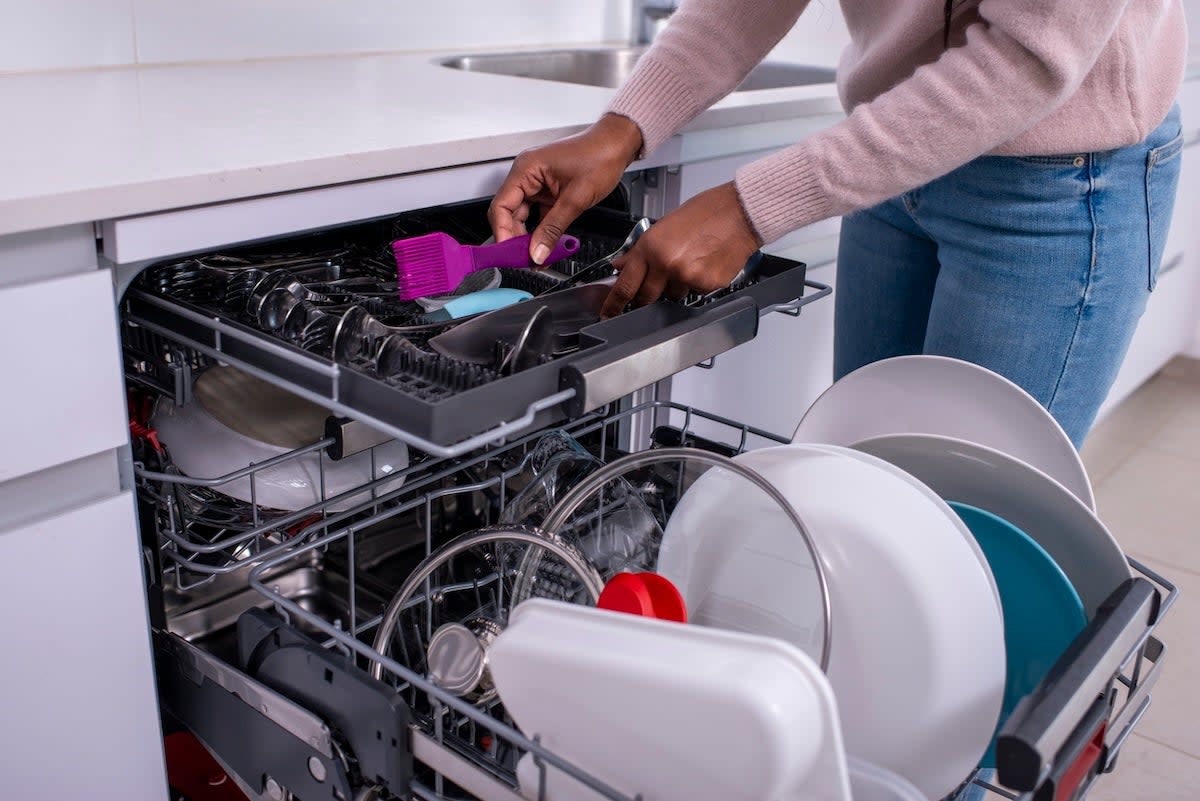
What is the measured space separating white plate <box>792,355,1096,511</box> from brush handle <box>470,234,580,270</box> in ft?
0.95

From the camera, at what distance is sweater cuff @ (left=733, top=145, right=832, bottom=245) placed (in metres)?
0.87

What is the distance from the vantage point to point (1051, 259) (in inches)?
37.3

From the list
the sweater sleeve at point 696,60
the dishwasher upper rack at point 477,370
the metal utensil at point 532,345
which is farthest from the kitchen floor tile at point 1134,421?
the metal utensil at point 532,345

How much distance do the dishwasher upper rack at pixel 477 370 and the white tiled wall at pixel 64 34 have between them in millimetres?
576

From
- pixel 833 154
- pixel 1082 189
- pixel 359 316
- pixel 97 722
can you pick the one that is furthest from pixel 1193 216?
pixel 97 722

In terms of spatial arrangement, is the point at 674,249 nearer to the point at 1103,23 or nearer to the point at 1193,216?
the point at 1103,23

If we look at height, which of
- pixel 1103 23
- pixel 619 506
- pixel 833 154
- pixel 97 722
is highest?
pixel 1103 23

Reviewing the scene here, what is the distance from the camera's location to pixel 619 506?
991 mm

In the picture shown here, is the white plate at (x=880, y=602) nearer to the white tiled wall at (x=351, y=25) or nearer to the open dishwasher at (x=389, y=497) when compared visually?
the open dishwasher at (x=389, y=497)

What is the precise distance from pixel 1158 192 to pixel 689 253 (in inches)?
18.1

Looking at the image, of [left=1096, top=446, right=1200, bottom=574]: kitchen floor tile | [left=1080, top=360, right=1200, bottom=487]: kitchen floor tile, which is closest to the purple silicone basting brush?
[left=1096, top=446, right=1200, bottom=574]: kitchen floor tile

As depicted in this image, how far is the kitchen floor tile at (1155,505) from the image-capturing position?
210 cm

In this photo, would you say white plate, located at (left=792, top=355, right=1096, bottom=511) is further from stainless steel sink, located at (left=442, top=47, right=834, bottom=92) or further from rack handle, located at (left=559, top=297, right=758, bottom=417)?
stainless steel sink, located at (left=442, top=47, right=834, bottom=92)

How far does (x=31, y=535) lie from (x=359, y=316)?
0.29m
